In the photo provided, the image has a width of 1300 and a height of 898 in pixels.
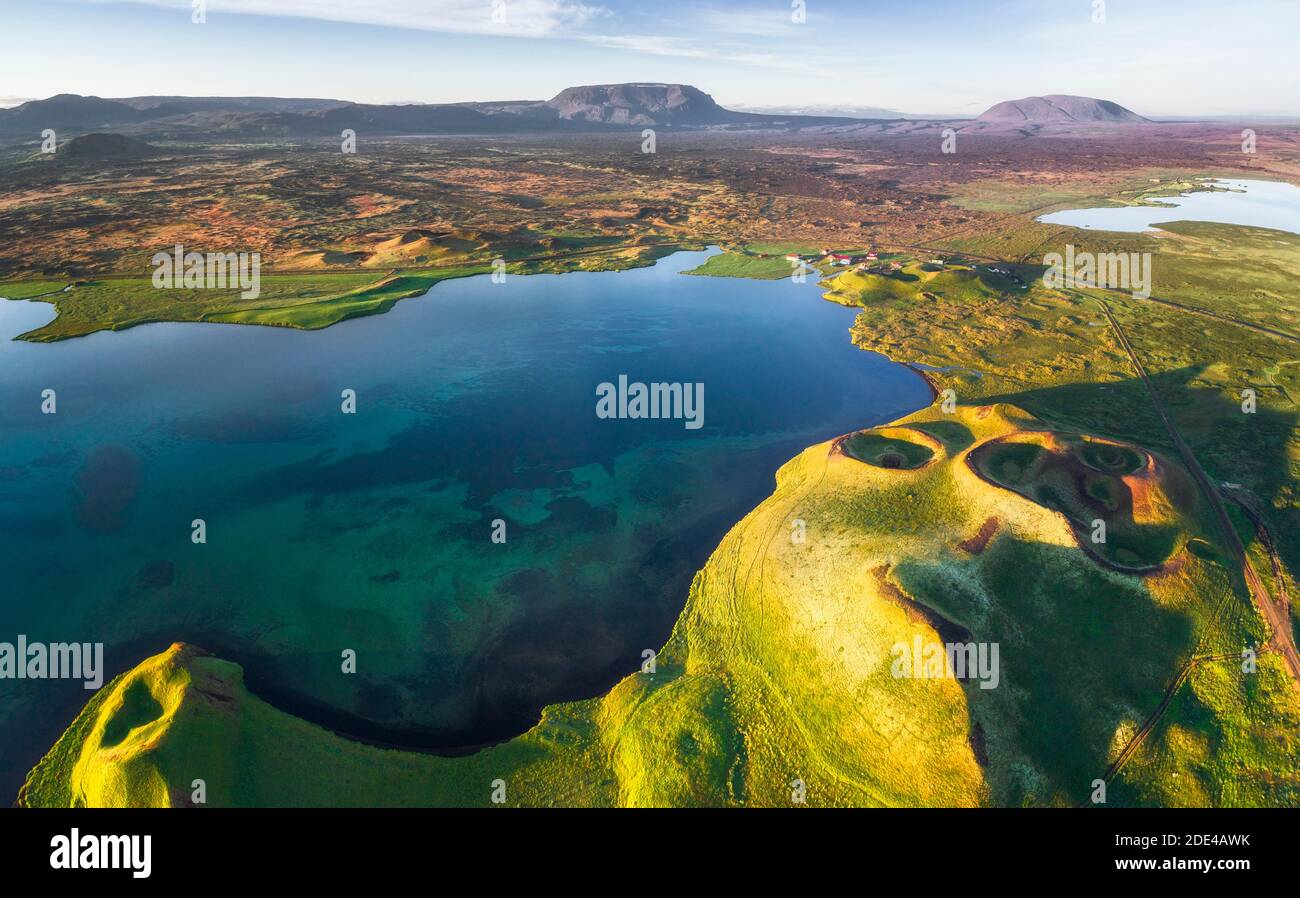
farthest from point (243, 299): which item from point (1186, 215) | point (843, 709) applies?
point (1186, 215)

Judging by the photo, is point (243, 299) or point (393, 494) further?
point (243, 299)

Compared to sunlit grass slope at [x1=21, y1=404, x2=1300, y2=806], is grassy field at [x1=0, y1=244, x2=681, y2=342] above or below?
above

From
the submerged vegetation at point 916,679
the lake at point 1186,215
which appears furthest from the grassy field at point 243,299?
the lake at point 1186,215

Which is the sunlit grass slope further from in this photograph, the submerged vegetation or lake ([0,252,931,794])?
lake ([0,252,931,794])

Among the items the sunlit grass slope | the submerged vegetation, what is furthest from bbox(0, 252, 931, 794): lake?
the submerged vegetation

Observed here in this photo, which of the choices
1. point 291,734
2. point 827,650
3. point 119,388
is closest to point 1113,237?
point 827,650

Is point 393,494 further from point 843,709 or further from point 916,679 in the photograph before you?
point 916,679

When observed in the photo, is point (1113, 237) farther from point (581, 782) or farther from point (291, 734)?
point (291, 734)
